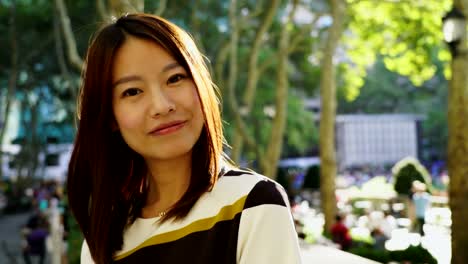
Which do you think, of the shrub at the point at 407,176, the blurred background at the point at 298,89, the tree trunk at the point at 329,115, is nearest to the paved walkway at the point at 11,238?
the blurred background at the point at 298,89

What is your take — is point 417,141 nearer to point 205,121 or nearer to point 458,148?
point 458,148

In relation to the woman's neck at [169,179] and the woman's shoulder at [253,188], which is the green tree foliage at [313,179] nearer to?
the woman's neck at [169,179]

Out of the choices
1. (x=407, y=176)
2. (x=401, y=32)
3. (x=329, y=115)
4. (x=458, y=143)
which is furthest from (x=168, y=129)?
(x=407, y=176)

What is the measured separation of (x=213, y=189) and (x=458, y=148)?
8.01 meters

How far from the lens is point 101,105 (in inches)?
77.8

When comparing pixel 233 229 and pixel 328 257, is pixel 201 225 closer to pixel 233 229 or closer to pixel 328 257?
pixel 233 229

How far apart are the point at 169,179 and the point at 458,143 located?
792 centimetres

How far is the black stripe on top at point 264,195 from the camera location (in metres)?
1.75

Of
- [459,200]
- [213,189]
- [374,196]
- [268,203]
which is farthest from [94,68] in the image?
[374,196]

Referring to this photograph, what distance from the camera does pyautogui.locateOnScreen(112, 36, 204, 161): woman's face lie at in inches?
74.2

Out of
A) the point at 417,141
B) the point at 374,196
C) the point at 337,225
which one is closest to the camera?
the point at 337,225

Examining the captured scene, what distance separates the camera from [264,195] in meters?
1.76

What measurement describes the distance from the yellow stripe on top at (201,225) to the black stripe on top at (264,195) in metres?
0.02

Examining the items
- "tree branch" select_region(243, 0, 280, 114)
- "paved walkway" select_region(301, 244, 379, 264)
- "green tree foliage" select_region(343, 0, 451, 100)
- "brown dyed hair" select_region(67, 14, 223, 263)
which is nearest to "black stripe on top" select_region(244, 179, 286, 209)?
"brown dyed hair" select_region(67, 14, 223, 263)
